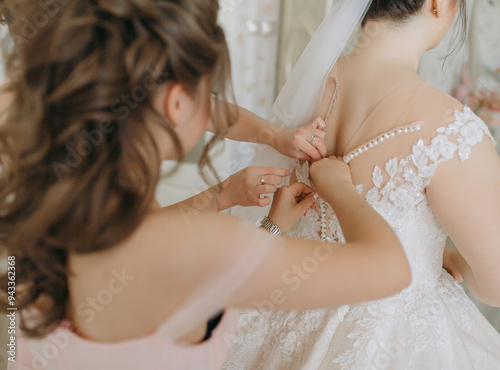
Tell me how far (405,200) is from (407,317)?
0.93ft

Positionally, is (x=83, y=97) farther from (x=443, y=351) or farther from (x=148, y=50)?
(x=443, y=351)

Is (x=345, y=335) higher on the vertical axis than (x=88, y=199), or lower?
lower

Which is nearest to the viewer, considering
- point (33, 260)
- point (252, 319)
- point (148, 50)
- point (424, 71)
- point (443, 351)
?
point (148, 50)

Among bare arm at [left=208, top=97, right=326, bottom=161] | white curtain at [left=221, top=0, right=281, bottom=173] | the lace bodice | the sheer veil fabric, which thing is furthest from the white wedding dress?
white curtain at [left=221, top=0, right=281, bottom=173]

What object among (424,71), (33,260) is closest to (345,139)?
(33,260)

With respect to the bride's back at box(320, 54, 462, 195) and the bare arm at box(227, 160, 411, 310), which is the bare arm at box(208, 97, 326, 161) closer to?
the bride's back at box(320, 54, 462, 195)

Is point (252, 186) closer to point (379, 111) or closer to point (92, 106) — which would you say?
point (379, 111)

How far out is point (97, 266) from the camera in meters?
0.67

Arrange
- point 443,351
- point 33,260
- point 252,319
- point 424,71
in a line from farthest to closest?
1. point 424,71
2. point 252,319
3. point 443,351
4. point 33,260

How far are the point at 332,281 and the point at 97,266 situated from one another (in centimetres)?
36

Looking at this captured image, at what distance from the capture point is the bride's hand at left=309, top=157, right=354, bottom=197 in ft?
2.97

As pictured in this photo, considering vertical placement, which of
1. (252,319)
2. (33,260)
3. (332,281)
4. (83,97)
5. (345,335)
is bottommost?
(252,319)

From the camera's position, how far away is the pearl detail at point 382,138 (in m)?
0.94

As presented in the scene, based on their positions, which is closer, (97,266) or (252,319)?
(97,266)
